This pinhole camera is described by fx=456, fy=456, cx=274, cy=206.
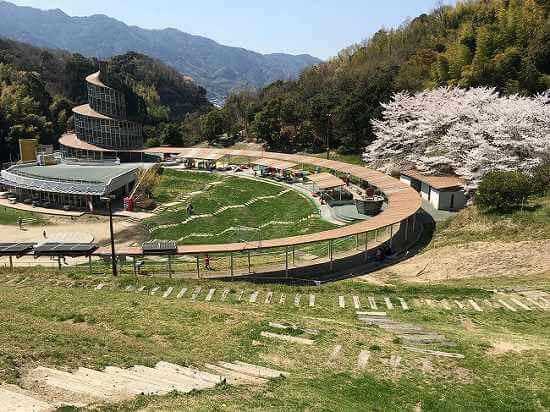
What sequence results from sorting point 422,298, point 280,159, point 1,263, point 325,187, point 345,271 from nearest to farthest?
point 422,298 → point 345,271 → point 1,263 → point 325,187 → point 280,159

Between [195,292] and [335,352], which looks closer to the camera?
[335,352]

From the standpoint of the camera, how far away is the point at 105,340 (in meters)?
14.2

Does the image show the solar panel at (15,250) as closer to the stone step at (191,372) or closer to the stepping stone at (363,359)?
the stone step at (191,372)

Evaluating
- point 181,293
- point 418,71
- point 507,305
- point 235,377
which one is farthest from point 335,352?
point 418,71

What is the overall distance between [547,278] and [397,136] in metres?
27.8

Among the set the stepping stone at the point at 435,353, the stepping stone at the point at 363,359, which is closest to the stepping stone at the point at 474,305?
the stepping stone at the point at 435,353

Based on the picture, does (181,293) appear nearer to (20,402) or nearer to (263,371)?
(263,371)

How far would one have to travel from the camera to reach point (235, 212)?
41250 millimetres

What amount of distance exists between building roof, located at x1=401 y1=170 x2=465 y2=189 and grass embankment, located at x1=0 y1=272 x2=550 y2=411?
1632 centimetres

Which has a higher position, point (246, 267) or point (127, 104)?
point (127, 104)

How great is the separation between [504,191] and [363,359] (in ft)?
64.1

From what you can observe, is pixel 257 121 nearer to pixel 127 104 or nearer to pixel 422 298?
pixel 127 104

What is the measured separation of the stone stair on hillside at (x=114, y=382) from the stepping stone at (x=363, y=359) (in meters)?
2.37

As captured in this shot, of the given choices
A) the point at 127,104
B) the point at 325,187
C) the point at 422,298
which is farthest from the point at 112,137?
the point at 422,298
